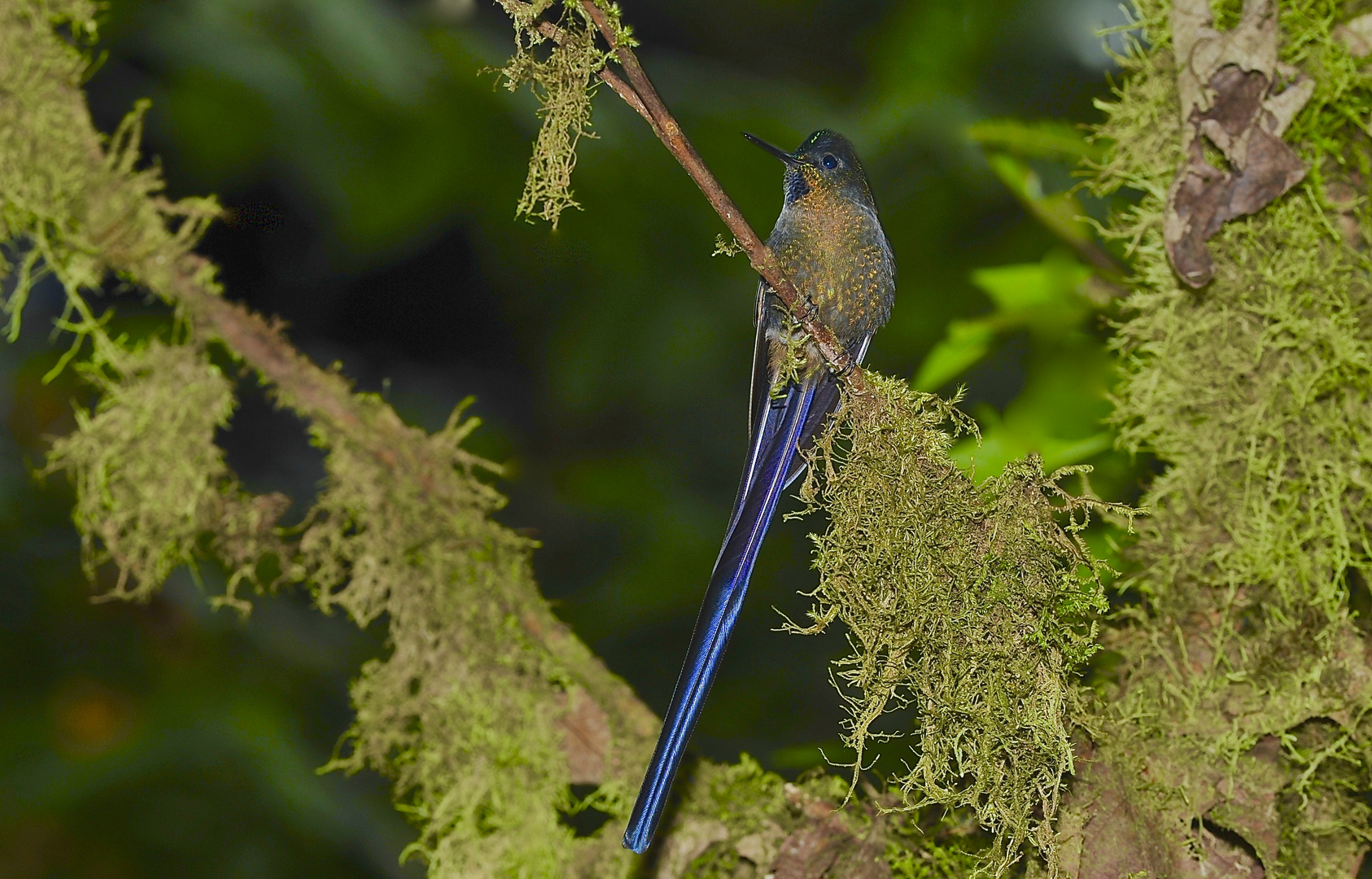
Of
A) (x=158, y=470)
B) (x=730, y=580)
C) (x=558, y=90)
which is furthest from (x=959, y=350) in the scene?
(x=158, y=470)

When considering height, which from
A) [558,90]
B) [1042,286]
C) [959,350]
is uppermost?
[1042,286]

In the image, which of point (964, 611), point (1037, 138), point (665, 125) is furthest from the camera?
point (1037, 138)

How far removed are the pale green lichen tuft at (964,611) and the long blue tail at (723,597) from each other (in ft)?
0.56

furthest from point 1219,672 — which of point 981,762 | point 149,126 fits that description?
point 149,126

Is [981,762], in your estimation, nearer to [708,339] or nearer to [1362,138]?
[1362,138]

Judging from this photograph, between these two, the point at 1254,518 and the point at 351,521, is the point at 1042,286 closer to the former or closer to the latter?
the point at 1254,518

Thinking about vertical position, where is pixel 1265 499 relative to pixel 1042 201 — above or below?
below

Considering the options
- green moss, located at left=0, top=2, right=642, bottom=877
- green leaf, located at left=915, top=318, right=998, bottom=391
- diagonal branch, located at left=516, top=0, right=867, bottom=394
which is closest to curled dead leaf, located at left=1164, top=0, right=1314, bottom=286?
green leaf, located at left=915, top=318, right=998, bottom=391

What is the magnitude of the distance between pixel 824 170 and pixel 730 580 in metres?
0.86

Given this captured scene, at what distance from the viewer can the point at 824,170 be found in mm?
1689

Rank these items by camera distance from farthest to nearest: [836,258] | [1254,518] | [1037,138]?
[1037,138]
[836,258]
[1254,518]

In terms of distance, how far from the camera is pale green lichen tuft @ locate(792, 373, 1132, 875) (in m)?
1.02

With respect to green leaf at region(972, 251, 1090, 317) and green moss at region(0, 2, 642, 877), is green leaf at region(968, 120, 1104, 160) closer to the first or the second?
green leaf at region(972, 251, 1090, 317)

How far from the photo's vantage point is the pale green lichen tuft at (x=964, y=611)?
1.02 metres
